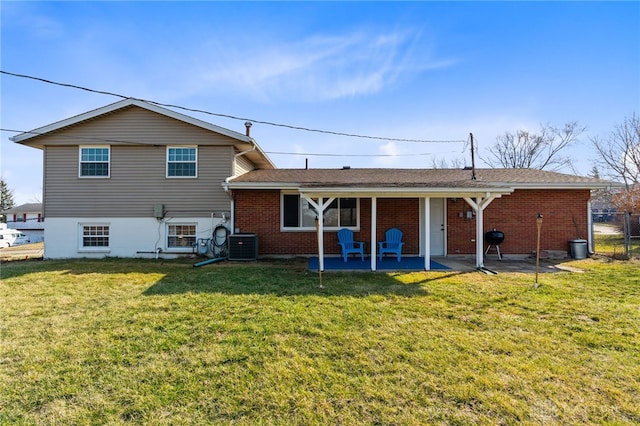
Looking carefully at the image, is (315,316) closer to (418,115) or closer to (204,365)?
(204,365)

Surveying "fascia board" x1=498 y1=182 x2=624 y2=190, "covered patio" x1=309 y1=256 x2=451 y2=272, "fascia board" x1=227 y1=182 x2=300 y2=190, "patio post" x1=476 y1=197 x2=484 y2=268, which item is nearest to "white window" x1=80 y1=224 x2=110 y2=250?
"fascia board" x1=227 y1=182 x2=300 y2=190

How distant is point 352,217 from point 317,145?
8.40 metres

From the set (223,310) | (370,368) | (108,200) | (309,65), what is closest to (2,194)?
(108,200)

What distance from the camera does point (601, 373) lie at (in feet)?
9.38

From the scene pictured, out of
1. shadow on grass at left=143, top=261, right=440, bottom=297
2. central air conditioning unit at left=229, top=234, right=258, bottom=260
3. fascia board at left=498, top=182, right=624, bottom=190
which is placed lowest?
shadow on grass at left=143, top=261, right=440, bottom=297

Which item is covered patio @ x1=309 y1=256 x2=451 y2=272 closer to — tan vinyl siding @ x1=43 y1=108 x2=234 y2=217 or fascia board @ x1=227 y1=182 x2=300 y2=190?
fascia board @ x1=227 y1=182 x2=300 y2=190

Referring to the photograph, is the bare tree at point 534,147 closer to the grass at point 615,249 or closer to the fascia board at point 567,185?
the grass at point 615,249

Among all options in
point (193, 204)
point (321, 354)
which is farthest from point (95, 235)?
point (321, 354)

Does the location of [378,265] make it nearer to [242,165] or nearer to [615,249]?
[242,165]

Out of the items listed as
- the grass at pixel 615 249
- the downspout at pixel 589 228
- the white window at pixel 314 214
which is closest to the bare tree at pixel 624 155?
the grass at pixel 615 249

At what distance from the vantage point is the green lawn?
7.72 ft

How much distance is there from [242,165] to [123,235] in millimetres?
4772

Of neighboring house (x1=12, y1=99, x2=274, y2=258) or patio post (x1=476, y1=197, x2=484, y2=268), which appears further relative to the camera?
neighboring house (x1=12, y1=99, x2=274, y2=258)

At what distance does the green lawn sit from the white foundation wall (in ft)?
14.2
